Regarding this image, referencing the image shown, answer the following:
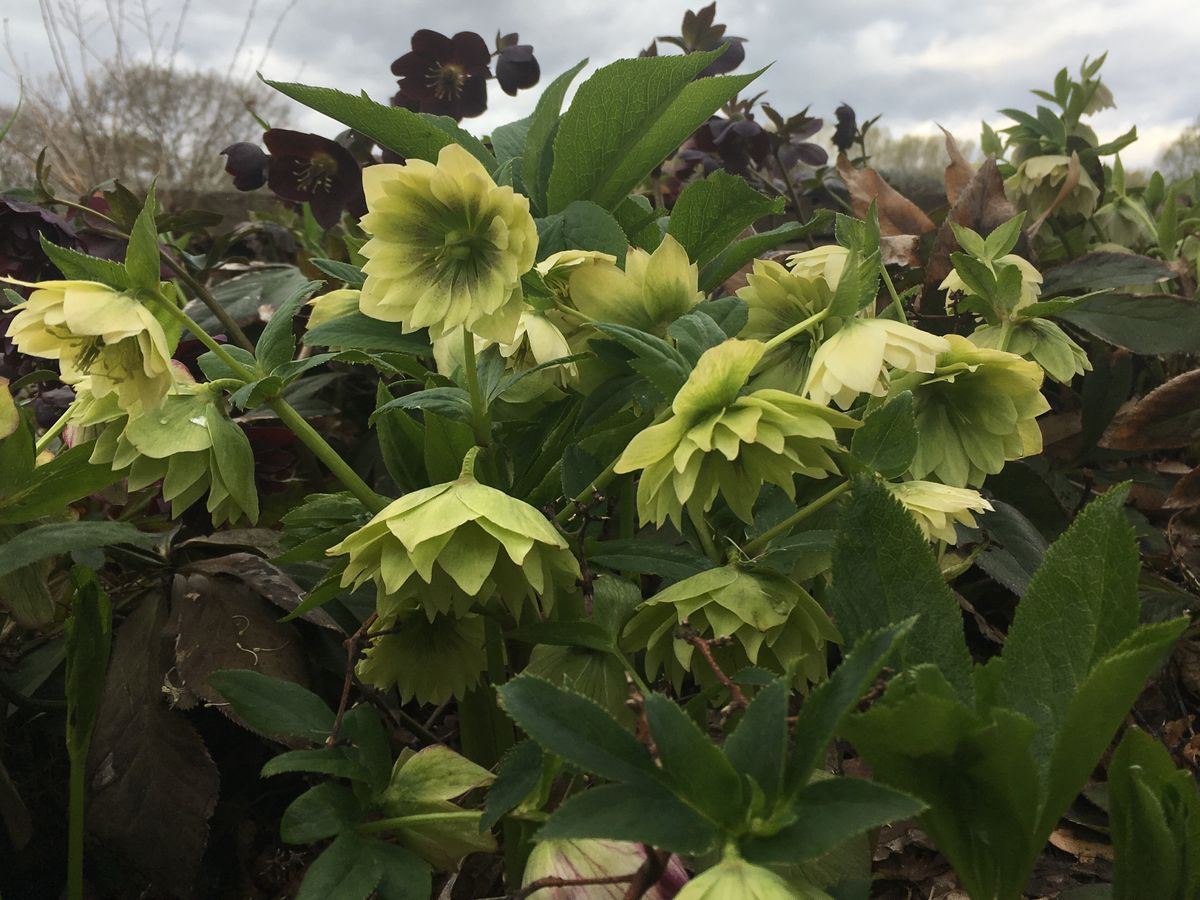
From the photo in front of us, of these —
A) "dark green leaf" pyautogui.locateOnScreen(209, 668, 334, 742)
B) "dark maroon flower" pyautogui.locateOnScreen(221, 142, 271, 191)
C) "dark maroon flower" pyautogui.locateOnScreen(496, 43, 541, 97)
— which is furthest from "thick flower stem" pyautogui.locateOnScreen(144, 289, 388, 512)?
"dark maroon flower" pyautogui.locateOnScreen(496, 43, 541, 97)

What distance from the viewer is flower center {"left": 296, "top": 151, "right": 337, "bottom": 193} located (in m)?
1.04

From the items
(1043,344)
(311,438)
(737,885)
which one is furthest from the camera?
(1043,344)

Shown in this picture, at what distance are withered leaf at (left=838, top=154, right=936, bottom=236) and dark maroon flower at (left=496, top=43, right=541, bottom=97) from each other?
44cm

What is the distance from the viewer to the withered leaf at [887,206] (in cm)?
107

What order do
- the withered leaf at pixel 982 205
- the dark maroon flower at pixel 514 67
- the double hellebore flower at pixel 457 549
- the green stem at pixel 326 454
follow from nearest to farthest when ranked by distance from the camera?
the double hellebore flower at pixel 457 549, the green stem at pixel 326 454, the withered leaf at pixel 982 205, the dark maroon flower at pixel 514 67

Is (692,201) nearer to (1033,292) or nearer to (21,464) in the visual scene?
(1033,292)

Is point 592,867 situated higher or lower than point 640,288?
lower

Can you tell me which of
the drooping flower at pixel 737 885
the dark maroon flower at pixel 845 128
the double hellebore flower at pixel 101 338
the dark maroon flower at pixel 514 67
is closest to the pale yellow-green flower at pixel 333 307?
the double hellebore flower at pixel 101 338

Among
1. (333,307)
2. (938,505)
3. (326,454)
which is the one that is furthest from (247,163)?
(938,505)

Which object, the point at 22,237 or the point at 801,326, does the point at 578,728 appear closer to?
the point at 801,326

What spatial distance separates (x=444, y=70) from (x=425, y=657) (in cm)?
87

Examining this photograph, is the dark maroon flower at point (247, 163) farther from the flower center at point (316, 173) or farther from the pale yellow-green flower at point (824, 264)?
the pale yellow-green flower at point (824, 264)

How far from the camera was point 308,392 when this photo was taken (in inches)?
35.8

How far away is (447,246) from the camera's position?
44cm
